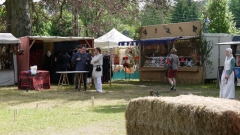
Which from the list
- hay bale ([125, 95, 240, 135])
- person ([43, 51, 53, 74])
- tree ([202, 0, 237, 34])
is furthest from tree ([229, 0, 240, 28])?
hay bale ([125, 95, 240, 135])

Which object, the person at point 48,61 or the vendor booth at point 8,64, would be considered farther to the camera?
the person at point 48,61

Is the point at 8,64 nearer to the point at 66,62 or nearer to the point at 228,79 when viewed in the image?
the point at 66,62

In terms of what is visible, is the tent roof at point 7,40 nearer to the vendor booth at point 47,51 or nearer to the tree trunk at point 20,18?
the vendor booth at point 47,51

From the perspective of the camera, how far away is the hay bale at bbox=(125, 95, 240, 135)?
4871 mm

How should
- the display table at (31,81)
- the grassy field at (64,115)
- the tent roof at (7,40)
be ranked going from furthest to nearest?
the tent roof at (7,40)
the display table at (31,81)
the grassy field at (64,115)

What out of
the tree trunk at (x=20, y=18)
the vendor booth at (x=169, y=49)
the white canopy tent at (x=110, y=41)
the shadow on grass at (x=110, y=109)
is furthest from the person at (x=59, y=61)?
the shadow on grass at (x=110, y=109)

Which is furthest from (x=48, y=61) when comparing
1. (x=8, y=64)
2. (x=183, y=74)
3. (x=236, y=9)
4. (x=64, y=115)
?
(x=236, y=9)

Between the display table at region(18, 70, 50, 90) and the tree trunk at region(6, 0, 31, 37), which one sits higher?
the tree trunk at region(6, 0, 31, 37)

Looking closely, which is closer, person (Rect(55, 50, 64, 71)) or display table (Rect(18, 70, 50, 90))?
display table (Rect(18, 70, 50, 90))

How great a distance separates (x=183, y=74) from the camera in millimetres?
20750

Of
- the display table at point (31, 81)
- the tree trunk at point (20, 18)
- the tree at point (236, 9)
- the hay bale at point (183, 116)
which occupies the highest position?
the tree at point (236, 9)

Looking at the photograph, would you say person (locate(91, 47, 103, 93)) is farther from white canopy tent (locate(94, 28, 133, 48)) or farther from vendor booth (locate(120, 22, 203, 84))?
white canopy tent (locate(94, 28, 133, 48))

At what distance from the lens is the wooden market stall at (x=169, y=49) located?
2041 cm

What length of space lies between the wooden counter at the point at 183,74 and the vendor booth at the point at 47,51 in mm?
3604
